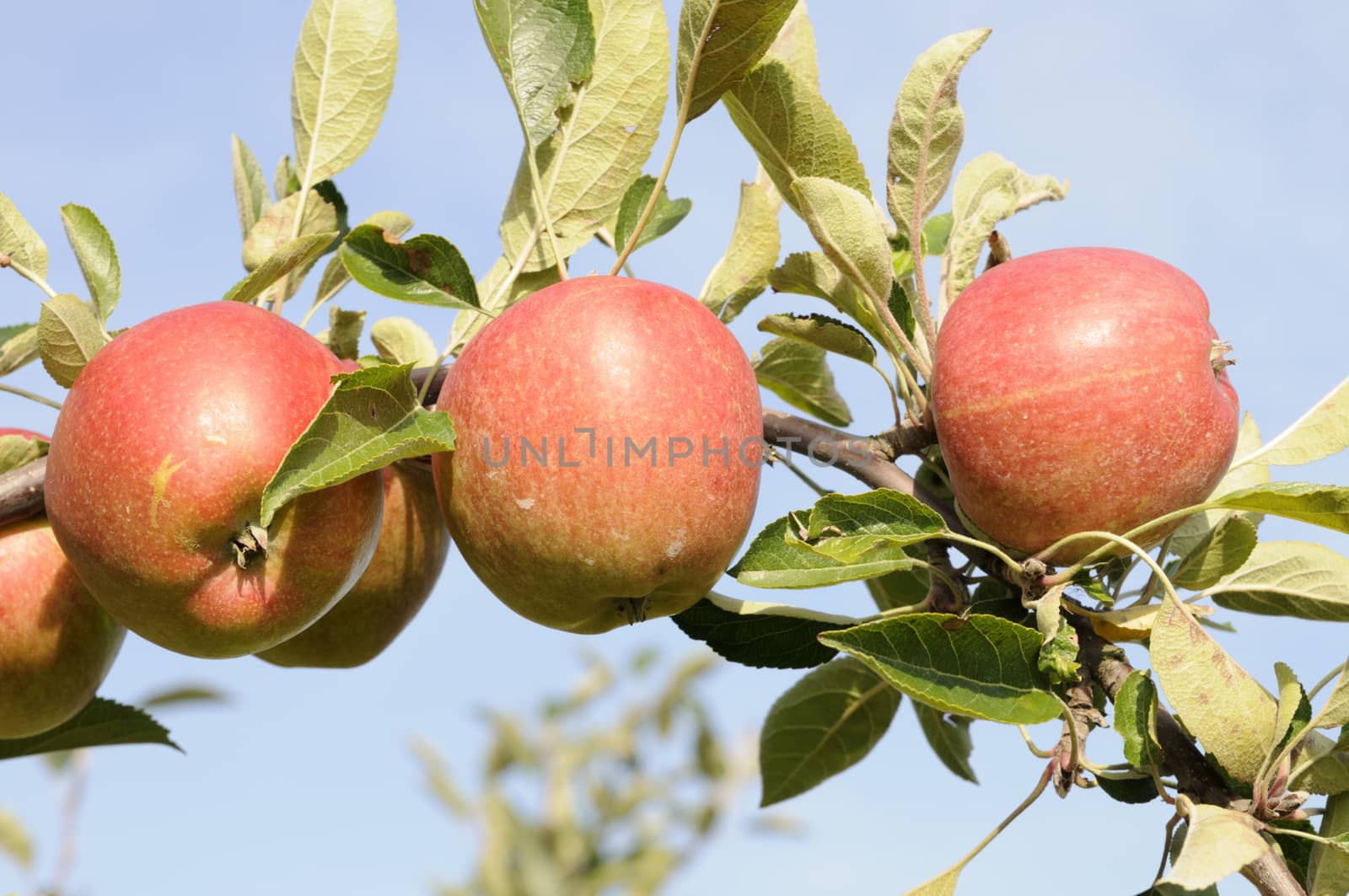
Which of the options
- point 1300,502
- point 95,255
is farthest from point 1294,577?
point 95,255

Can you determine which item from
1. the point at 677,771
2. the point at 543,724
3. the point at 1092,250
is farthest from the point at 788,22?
the point at 543,724

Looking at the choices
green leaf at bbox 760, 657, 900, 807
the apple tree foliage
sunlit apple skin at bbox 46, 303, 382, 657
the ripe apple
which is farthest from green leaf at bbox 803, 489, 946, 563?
the ripe apple

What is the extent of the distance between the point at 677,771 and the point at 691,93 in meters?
9.18

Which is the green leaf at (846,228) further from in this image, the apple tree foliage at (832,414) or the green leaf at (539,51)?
the green leaf at (539,51)

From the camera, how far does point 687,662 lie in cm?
1031

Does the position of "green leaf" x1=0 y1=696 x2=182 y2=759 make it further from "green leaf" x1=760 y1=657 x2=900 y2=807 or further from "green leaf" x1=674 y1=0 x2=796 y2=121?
"green leaf" x1=674 y1=0 x2=796 y2=121

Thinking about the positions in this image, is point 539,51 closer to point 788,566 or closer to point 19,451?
point 788,566

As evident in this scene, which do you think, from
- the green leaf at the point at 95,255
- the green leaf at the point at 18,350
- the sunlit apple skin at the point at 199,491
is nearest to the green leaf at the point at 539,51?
the sunlit apple skin at the point at 199,491

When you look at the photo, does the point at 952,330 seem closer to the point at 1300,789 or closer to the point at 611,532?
the point at 611,532

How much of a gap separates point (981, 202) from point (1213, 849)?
2.39 feet

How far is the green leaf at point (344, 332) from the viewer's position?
4.42 ft

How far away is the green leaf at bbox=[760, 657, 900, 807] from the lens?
1491mm

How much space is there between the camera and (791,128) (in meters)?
1.13

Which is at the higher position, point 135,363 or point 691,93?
point 691,93
